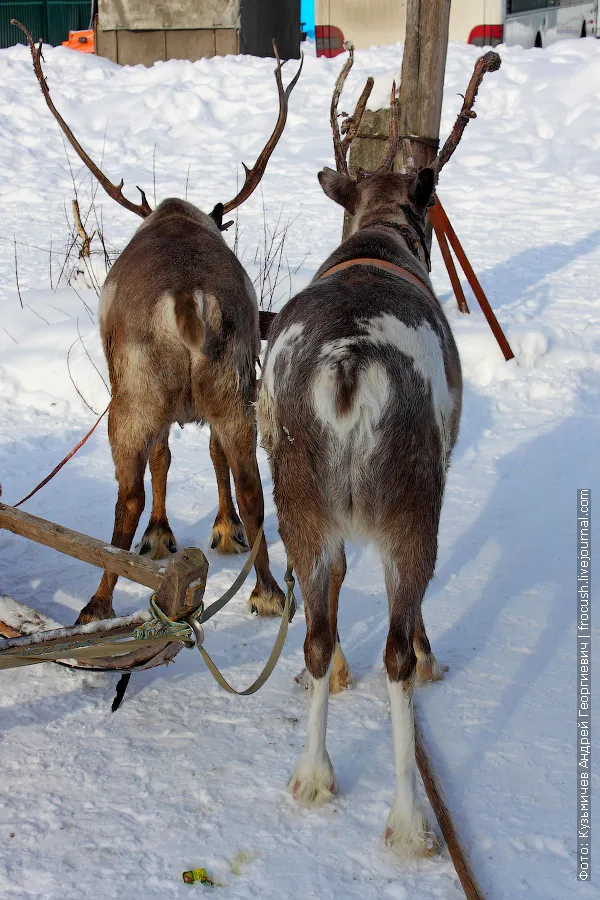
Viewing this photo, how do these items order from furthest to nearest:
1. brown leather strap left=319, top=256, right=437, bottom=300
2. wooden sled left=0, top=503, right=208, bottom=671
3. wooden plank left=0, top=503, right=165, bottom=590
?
brown leather strap left=319, top=256, right=437, bottom=300, wooden plank left=0, top=503, right=165, bottom=590, wooden sled left=0, top=503, right=208, bottom=671

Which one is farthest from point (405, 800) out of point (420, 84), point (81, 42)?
point (81, 42)

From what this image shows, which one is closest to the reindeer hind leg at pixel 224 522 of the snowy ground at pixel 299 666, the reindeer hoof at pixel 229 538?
the reindeer hoof at pixel 229 538

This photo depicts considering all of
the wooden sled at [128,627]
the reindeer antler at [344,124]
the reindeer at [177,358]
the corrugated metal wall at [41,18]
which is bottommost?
the wooden sled at [128,627]

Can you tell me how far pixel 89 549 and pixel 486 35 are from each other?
1767 cm

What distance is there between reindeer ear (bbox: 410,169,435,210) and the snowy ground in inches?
76.0

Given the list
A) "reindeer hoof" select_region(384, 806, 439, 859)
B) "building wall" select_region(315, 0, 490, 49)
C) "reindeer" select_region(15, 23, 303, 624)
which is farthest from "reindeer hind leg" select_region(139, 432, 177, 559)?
"building wall" select_region(315, 0, 490, 49)

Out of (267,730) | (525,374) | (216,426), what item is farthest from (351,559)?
(525,374)

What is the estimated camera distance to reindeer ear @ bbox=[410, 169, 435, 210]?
13.6ft

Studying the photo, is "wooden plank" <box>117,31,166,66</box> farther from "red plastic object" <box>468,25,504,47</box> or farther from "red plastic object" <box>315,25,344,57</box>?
"red plastic object" <box>468,25,504,47</box>

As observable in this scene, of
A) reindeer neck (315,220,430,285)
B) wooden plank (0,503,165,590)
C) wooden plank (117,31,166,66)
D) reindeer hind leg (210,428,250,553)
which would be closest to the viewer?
wooden plank (0,503,165,590)

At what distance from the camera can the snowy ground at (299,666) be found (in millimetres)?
2775

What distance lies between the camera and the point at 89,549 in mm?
3152

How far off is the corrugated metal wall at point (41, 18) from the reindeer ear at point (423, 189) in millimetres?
24858

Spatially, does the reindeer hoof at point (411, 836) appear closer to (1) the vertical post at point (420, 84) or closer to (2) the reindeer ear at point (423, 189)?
(2) the reindeer ear at point (423, 189)
